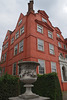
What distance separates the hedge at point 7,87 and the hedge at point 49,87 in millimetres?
1853

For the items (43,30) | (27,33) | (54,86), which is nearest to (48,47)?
(43,30)

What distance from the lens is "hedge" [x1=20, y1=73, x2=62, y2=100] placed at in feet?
19.4

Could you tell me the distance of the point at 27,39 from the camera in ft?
41.0

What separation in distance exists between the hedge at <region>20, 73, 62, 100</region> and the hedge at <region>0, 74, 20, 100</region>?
185cm

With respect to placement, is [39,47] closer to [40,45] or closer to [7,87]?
[40,45]

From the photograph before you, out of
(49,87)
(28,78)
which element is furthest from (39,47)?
(28,78)

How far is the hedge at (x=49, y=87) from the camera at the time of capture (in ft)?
19.4

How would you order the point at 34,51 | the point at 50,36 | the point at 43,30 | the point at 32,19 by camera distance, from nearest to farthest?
1. the point at 34,51
2. the point at 32,19
3. the point at 43,30
4. the point at 50,36

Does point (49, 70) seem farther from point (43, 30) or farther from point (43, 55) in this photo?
point (43, 30)

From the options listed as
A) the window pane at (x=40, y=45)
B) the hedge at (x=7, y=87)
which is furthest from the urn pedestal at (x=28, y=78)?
the window pane at (x=40, y=45)

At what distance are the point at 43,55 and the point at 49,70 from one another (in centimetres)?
241

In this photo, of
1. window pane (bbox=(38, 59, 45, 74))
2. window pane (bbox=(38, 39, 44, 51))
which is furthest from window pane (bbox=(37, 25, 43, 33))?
window pane (bbox=(38, 59, 45, 74))

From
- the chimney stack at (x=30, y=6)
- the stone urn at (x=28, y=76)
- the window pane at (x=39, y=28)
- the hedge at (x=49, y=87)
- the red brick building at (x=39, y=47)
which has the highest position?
the chimney stack at (x=30, y=6)

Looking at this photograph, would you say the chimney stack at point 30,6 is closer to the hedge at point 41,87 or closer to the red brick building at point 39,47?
the red brick building at point 39,47
